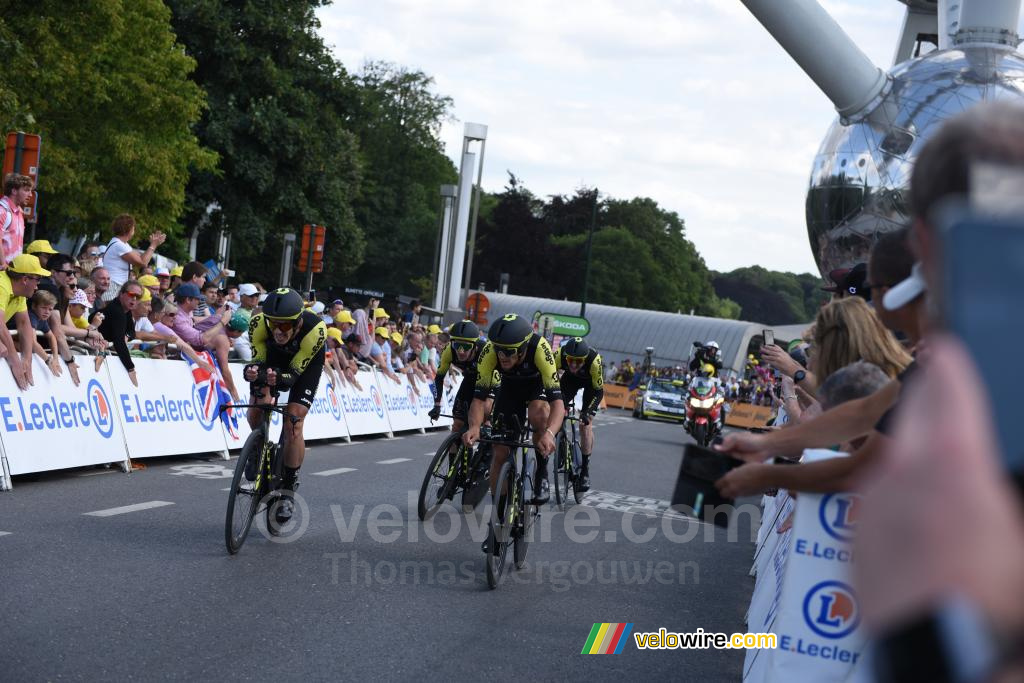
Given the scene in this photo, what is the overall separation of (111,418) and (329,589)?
224 inches

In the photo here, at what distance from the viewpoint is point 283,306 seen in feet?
31.1

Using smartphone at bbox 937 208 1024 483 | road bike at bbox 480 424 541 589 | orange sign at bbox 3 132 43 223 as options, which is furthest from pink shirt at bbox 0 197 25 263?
smartphone at bbox 937 208 1024 483

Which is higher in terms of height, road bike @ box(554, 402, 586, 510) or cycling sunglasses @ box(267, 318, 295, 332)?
cycling sunglasses @ box(267, 318, 295, 332)

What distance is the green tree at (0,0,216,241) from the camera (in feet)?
93.4

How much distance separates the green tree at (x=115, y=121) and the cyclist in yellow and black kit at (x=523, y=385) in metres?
19.3

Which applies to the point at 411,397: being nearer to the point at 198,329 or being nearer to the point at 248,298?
the point at 248,298

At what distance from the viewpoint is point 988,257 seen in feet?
4.30

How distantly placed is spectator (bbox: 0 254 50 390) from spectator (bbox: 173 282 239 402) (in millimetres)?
3529

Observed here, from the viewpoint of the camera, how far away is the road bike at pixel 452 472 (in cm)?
1128

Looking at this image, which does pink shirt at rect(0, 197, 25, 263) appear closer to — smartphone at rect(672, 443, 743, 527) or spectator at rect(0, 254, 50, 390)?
spectator at rect(0, 254, 50, 390)

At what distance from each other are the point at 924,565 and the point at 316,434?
17.2 meters

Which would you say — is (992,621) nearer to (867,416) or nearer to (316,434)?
(867,416)

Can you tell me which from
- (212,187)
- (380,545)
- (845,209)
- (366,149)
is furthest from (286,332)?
(366,149)

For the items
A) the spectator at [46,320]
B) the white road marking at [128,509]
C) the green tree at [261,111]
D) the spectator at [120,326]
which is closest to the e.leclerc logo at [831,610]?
the white road marking at [128,509]
